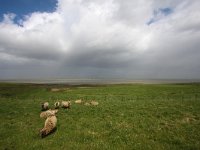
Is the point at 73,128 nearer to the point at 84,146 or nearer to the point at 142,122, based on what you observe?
the point at 84,146

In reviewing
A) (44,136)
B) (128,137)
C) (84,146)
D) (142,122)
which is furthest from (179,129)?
(44,136)

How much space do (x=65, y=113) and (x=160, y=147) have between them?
12.2 metres

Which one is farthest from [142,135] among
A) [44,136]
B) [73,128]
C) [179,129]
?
[44,136]

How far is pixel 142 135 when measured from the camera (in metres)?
13.2

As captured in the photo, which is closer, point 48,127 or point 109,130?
point 48,127

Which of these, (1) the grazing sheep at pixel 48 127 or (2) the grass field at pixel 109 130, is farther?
(1) the grazing sheep at pixel 48 127

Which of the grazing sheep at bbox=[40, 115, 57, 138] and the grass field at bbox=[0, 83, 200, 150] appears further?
the grazing sheep at bbox=[40, 115, 57, 138]

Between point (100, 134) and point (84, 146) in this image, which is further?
point (100, 134)

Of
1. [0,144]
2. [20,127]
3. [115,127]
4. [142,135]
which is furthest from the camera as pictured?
[20,127]

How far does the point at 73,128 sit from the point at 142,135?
258 inches

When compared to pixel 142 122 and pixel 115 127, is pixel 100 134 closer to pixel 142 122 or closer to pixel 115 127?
pixel 115 127

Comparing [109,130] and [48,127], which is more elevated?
[48,127]

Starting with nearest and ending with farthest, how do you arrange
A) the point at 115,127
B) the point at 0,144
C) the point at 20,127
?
the point at 0,144 < the point at 115,127 < the point at 20,127

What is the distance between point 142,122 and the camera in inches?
615
